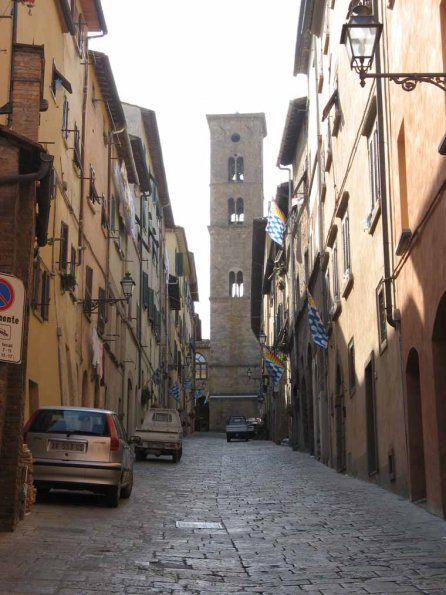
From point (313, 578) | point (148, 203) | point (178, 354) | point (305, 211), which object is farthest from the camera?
point (178, 354)

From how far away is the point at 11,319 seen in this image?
27.0ft

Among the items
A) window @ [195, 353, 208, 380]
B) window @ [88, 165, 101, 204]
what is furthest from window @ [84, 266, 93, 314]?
window @ [195, 353, 208, 380]

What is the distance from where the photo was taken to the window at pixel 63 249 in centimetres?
2000

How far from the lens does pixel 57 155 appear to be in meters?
19.6

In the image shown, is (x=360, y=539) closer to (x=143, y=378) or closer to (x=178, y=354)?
(x=143, y=378)

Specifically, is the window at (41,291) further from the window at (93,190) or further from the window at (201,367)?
the window at (201,367)

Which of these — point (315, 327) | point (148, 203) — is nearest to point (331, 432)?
point (315, 327)

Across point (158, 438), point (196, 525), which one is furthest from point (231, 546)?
point (158, 438)

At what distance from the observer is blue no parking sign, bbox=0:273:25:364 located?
8009 millimetres

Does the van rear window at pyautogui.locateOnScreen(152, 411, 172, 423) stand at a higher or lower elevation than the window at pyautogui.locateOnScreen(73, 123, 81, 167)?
lower

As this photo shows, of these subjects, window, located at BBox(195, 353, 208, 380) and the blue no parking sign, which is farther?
window, located at BBox(195, 353, 208, 380)

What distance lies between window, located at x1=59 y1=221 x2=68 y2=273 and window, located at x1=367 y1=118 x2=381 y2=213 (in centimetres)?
692

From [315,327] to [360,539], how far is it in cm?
1362

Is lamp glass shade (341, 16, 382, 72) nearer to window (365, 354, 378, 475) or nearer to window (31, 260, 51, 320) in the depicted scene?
window (365, 354, 378, 475)
